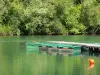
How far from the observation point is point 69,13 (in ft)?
270

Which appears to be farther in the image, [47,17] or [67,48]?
[47,17]

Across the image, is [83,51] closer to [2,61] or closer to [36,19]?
[2,61]

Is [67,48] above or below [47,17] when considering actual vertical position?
above

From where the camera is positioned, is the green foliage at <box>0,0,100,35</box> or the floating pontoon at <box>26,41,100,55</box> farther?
the green foliage at <box>0,0,100,35</box>

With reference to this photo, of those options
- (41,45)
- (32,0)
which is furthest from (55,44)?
(32,0)

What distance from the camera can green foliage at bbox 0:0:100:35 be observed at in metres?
74.8

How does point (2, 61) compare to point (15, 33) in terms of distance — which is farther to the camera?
point (15, 33)

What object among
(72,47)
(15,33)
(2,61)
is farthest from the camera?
(15,33)

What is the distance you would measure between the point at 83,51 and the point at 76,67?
1378cm

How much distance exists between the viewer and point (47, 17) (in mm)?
76750

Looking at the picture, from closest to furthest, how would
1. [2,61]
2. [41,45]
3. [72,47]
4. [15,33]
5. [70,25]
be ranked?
[2,61] → [72,47] → [41,45] → [15,33] → [70,25]

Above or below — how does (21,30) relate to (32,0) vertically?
below

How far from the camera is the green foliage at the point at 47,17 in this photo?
74812mm

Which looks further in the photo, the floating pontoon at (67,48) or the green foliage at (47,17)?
the green foliage at (47,17)
